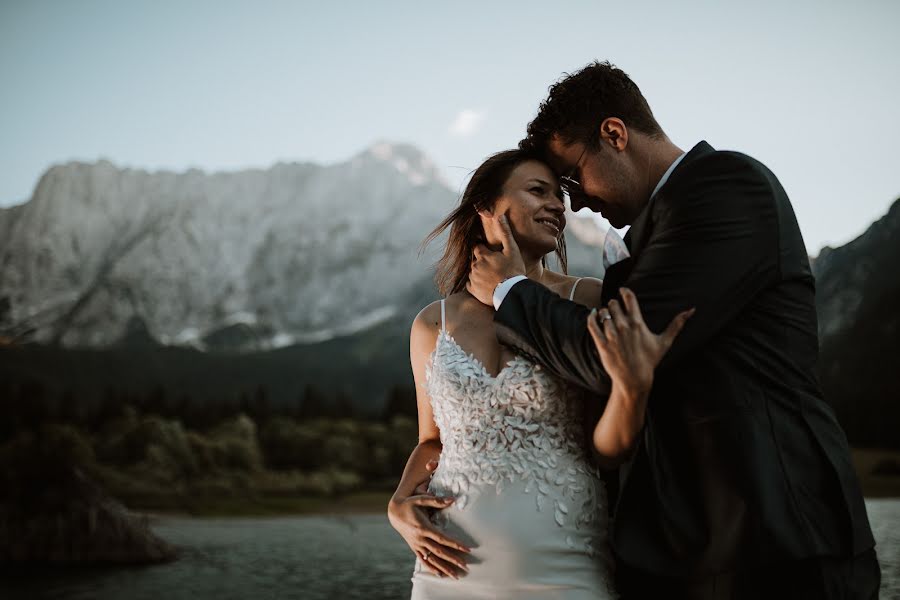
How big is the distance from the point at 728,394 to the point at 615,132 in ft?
2.52

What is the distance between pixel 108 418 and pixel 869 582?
23257mm

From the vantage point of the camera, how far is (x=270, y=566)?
15391 mm

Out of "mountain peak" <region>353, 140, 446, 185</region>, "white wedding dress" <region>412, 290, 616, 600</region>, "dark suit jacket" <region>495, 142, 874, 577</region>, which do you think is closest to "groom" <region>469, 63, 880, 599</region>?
"dark suit jacket" <region>495, 142, 874, 577</region>

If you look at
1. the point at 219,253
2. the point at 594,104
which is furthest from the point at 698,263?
the point at 219,253

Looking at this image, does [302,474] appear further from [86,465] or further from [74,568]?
[74,568]

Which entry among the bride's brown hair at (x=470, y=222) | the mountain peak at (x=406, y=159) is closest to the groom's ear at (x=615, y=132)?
the bride's brown hair at (x=470, y=222)

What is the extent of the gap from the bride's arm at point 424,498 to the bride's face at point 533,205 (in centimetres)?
37

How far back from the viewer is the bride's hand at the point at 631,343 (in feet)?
4.99

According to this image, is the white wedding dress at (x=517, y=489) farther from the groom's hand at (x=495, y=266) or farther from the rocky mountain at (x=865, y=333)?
the rocky mountain at (x=865, y=333)

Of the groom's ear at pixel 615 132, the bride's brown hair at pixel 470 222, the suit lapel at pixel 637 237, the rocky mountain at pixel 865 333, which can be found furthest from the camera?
the rocky mountain at pixel 865 333

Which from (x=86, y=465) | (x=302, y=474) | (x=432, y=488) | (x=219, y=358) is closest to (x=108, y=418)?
(x=86, y=465)

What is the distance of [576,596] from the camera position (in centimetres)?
199

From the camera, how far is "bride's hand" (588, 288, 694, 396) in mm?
1521

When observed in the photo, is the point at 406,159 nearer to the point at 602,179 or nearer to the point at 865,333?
the point at 865,333
